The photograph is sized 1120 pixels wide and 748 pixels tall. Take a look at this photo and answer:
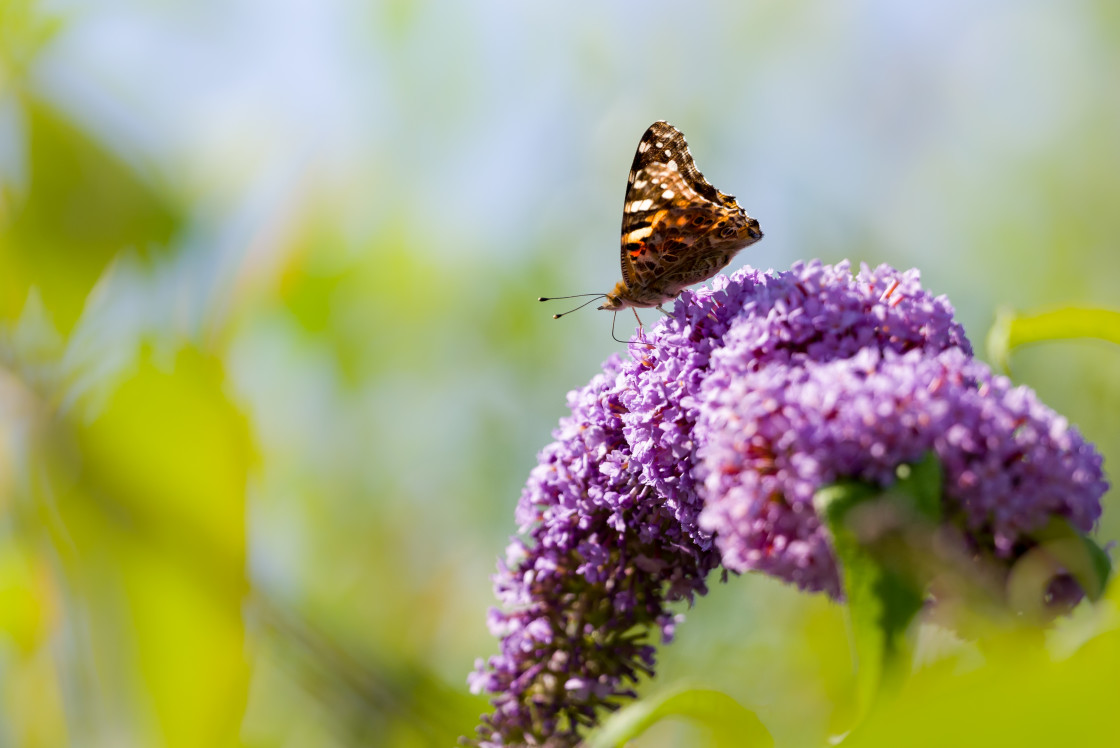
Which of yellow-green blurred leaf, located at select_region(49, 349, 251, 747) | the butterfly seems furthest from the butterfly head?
yellow-green blurred leaf, located at select_region(49, 349, 251, 747)

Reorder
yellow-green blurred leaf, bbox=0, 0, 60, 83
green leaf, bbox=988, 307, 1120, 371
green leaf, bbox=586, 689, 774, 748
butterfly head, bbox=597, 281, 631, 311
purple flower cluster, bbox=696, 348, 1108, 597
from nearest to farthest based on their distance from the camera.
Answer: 1. yellow-green blurred leaf, bbox=0, 0, 60, 83
2. green leaf, bbox=586, 689, 774, 748
3. purple flower cluster, bbox=696, 348, 1108, 597
4. green leaf, bbox=988, 307, 1120, 371
5. butterfly head, bbox=597, 281, 631, 311

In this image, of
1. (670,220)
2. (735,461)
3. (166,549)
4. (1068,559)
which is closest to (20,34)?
(166,549)

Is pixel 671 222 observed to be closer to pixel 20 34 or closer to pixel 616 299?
pixel 616 299

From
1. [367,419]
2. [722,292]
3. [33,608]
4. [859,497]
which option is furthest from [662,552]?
[33,608]

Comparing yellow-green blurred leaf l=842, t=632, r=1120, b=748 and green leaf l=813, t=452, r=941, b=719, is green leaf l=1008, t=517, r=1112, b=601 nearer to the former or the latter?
green leaf l=813, t=452, r=941, b=719

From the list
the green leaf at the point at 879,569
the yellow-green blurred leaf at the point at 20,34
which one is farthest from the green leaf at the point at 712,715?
the yellow-green blurred leaf at the point at 20,34

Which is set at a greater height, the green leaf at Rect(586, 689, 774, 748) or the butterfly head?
the butterfly head

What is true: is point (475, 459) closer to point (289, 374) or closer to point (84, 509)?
point (289, 374)
